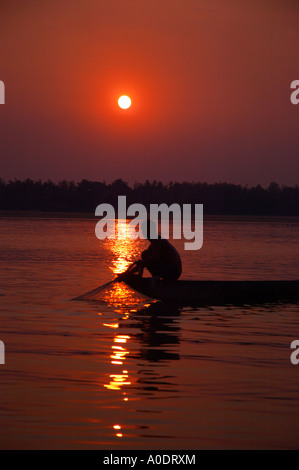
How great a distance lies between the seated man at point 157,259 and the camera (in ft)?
60.2

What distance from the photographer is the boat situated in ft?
59.3

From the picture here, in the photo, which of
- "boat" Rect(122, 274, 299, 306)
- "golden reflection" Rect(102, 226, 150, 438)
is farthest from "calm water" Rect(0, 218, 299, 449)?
"boat" Rect(122, 274, 299, 306)

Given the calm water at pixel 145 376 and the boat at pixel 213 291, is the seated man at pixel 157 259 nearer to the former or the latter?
the boat at pixel 213 291

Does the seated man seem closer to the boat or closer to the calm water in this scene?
the boat

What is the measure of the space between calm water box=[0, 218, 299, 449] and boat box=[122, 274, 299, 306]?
11.6 inches

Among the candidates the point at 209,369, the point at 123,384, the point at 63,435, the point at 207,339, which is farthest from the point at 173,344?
the point at 63,435

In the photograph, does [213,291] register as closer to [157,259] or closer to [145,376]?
[157,259]

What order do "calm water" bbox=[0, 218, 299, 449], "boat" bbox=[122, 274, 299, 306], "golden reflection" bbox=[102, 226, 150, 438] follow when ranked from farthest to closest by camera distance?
"boat" bbox=[122, 274, 299, 306]
"golden reflection" bbox=[102, 226, 150, 438]
"calm water" bbox=[0, 218, 299, 449]

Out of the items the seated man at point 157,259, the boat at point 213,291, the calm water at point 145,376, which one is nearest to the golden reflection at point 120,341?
the calm water at point 145,376

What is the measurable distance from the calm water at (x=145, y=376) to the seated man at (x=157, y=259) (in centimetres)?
67

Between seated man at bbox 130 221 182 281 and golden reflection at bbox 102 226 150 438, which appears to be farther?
seated man at bbox 130 221 182 281

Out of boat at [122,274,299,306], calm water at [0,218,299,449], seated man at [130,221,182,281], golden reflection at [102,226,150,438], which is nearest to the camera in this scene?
calm water at [0,218,299,449]

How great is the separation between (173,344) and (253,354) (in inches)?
56.4

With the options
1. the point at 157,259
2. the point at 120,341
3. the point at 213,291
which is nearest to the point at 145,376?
the point at 120,341
